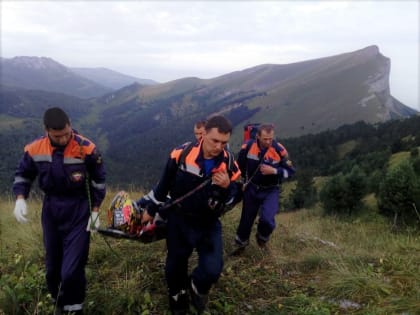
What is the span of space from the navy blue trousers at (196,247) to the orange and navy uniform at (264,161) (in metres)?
1.92

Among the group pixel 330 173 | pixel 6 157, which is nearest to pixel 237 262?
pixel 330 173

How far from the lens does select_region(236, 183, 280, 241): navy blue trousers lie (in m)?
5.57

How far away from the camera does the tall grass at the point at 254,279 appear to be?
3883 millimetres

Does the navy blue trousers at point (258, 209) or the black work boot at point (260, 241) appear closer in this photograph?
the navy blue trousers at point (258, 209)

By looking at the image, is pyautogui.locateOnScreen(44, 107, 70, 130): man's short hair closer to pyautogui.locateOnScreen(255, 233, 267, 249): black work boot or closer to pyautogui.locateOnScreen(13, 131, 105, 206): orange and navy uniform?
pyautogui.locateOnScreen(13, 131, 105, 206): orange and navy uniform

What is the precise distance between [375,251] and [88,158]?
4467 mm

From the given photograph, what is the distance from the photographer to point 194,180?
11.5 feet

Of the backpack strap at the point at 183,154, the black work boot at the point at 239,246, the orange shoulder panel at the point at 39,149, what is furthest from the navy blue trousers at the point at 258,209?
the orange shoulder panel at the point at 39,149

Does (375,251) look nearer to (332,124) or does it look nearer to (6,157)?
(6,157)

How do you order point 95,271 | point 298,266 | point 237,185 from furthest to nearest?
point 298,266
point 95,271
point 237,185

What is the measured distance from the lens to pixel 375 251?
18.5ft

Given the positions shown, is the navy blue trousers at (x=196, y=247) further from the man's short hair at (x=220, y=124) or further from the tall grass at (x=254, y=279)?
the man's short hair at (x=220, y=124)

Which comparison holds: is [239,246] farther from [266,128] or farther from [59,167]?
[59,167]

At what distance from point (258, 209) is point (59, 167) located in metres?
3.22
